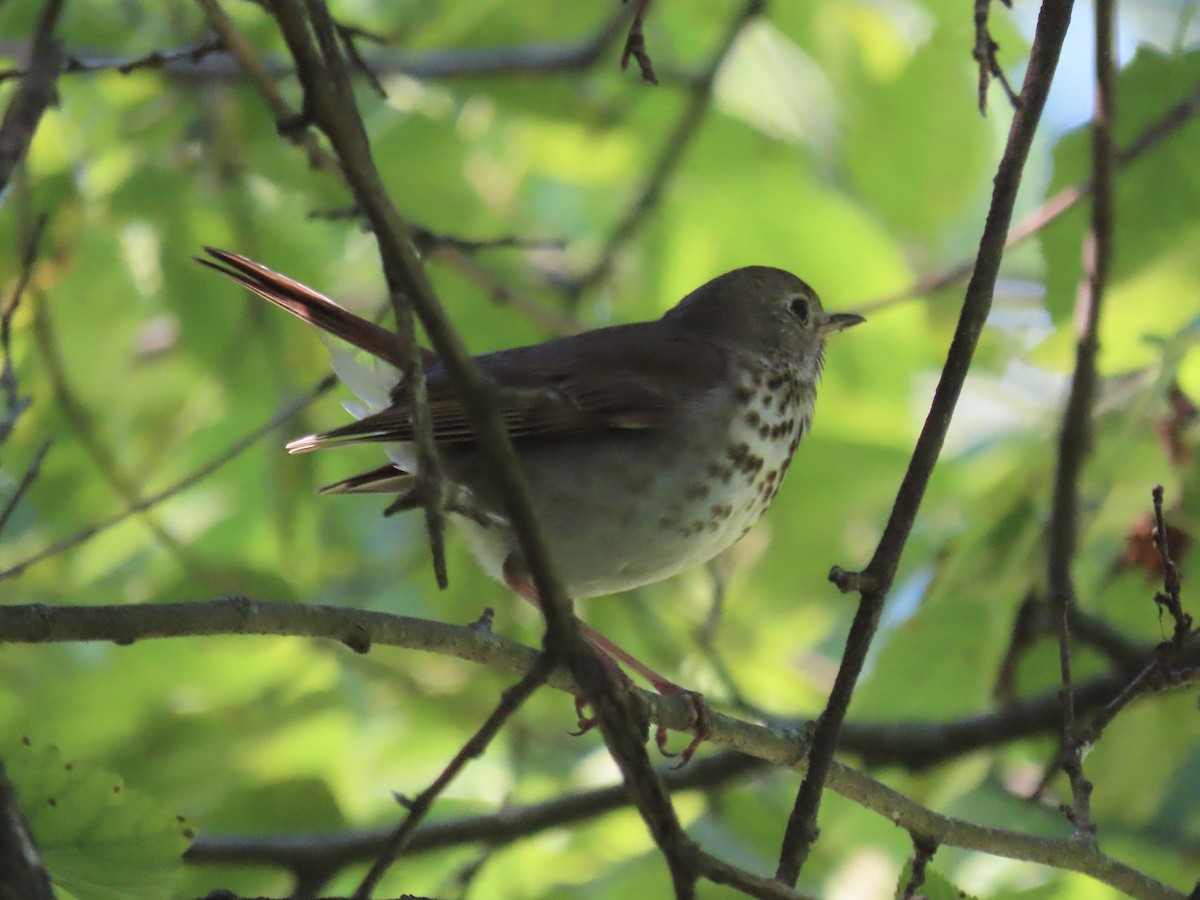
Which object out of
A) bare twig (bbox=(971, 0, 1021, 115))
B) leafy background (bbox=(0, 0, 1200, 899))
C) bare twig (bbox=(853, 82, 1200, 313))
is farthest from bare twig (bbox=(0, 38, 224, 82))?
bare twig (bbox=(853, 82, 1200, 313))

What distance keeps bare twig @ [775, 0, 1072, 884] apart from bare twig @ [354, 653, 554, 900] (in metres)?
0.80

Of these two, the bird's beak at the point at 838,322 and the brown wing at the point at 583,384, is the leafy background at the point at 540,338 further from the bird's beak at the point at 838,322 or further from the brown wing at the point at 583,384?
the brown wing at the point at 583,384

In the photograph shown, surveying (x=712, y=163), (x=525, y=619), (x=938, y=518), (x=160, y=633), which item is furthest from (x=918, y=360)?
(x=160, y=633)

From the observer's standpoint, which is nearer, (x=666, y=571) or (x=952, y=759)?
(x=666, y=571)

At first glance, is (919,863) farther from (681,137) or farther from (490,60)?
(490,60)

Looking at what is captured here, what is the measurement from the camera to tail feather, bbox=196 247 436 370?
11.4 feet

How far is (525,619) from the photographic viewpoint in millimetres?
5879

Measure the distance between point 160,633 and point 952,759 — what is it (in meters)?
3.33

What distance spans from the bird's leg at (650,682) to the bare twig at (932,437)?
391mm

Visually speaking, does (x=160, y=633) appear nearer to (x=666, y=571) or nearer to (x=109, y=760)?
(x=666, y=571)

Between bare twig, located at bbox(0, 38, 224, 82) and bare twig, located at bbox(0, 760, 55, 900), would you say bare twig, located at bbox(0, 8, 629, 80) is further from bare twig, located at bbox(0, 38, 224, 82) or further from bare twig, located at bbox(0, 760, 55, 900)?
bare twig, located at bbox(0, 760, 55, 900)

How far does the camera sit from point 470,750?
2.07 metres

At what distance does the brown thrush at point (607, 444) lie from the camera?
380 centimetres

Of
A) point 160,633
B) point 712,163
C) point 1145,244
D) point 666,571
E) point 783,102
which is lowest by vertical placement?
point 160,633
